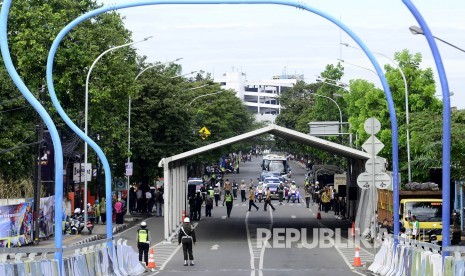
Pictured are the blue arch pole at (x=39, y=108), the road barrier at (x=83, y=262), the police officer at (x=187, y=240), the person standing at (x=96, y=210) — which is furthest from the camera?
the person standing at (x=96, y=210)

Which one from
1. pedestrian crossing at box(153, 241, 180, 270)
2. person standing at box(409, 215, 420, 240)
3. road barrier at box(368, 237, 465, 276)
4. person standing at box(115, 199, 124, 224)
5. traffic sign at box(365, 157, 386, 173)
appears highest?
traffic sign at box(365, 157, 386, 173)

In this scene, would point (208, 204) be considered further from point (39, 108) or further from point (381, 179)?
point (39, 108)

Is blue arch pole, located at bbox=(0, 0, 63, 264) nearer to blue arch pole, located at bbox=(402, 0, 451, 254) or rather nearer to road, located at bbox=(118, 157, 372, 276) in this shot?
road, located at bbox=(118, 157, 372, 276)

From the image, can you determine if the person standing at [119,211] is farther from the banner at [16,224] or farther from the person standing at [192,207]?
the banner at [16,224]

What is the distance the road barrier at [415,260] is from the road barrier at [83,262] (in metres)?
6.87

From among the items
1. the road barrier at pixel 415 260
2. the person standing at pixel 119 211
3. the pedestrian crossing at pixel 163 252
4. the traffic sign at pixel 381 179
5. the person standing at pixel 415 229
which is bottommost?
the pedestrian crossing at pixel 163 252

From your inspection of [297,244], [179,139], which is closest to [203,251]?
[297,244]

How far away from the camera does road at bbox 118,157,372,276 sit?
104 feet

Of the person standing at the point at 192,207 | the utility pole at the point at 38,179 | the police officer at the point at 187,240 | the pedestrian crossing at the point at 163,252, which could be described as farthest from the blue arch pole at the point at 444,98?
the person standing at the point at 192,207

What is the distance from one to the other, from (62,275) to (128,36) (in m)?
39.8

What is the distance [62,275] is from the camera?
22359 millimetres

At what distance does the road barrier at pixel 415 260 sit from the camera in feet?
69.6

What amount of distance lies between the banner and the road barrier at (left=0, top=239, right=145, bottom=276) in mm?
8730

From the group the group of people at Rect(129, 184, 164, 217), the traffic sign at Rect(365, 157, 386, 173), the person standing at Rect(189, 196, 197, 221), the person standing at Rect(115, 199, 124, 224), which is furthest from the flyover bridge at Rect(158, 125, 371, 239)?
the traffic sign at Rect(365, 157, 386, 173)
